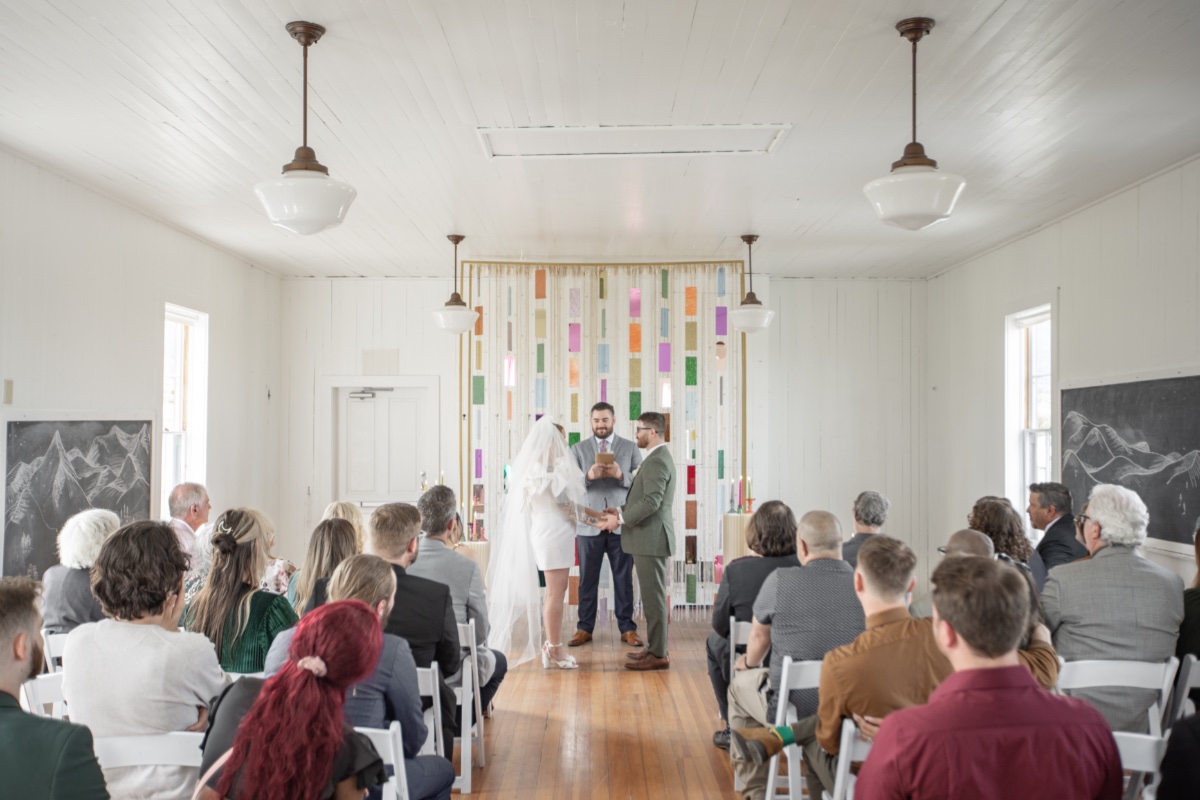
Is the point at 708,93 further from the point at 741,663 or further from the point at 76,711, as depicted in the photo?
the point at 76,711

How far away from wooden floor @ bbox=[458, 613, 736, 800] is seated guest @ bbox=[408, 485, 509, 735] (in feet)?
1.44

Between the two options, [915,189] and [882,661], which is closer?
[882,661]

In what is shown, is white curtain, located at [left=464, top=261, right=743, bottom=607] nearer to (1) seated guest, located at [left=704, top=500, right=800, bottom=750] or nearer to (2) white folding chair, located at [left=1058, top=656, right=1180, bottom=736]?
(1) seated guest, located at [left=704, top=500, right=800, bottom=750]

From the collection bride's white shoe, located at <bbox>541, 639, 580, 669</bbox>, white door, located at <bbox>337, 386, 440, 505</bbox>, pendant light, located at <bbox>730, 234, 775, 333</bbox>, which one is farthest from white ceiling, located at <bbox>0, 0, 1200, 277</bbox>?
bride's white shoe, located at <bbox>541, 639, 580, 669</bbox>

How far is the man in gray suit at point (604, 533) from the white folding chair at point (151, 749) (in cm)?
414

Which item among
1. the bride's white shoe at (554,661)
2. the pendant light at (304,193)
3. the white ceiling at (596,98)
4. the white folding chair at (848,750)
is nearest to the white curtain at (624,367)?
the white ceiling at (596,98)

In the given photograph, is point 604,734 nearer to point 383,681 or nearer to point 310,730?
point 383,681

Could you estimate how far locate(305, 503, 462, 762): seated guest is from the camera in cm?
327

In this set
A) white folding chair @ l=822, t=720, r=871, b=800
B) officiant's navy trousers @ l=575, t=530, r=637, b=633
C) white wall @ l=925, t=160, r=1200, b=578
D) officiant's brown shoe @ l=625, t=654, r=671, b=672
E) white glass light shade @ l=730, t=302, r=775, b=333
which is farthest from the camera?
white glass light shade @ l=730, t=302, r=775, b=333

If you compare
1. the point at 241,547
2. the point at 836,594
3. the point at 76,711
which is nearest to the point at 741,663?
the point at 836,594

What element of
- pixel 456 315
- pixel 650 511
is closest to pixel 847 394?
pixel 650 511

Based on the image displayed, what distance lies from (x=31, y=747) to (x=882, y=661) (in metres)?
1.94

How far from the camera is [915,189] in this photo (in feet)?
10.6

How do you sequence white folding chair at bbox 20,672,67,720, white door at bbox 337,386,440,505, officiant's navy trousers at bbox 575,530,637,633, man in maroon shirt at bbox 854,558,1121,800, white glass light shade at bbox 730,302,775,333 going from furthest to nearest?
white door at bbox 337,386,440,505, white glass light shade at bbox 730,302,775,333, officiant's navy trousers at bbox 575,530,637,633, white folding chair at bbox 20,672,67,720, man in maroon shirt at bbox 854,558,1121,800
